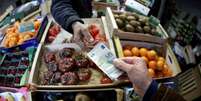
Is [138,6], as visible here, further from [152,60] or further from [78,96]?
[78,96]

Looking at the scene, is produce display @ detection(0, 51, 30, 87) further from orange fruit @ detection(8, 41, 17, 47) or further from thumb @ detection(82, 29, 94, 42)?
thumb @ detection(82, 29, 94, 42)

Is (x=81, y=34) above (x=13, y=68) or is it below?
above

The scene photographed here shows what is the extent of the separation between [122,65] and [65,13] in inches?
41.4

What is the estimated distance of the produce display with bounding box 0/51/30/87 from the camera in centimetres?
283

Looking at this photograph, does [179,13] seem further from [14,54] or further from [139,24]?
[14,54]

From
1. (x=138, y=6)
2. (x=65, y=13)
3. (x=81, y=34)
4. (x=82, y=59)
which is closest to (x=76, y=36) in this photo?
(x=81, y=34)

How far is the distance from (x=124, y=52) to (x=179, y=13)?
1.53m

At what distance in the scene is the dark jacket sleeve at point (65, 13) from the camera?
3.06 meters

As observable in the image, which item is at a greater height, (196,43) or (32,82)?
(32,82)

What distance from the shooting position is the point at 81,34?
114 inches

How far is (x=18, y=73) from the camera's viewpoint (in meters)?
2.88

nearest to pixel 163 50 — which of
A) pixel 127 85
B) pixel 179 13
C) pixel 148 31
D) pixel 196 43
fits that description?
pixel 148 31

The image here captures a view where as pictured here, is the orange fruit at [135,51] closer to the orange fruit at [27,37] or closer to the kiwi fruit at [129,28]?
the kiwi fruit at [129,28]

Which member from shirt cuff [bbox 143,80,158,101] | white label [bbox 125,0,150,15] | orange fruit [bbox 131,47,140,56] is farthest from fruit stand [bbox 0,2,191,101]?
white label [bbox 125,0,150,15]
